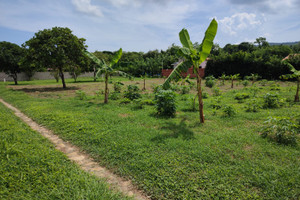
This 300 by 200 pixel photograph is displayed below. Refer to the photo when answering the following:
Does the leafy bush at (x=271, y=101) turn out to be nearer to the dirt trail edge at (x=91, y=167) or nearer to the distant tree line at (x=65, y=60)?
the distant tree line at (x=65, y=60)

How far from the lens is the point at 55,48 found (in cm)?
1534

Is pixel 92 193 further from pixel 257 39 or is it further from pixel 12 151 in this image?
pixel 257 39

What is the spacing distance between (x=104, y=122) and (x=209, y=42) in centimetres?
468

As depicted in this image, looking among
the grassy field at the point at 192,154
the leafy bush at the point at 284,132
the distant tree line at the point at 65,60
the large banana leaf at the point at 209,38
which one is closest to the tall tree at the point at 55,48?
the distant tree line at the point at 65,60

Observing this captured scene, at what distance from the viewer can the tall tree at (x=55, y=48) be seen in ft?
49.8

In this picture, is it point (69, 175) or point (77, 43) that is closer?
point (69, 175)

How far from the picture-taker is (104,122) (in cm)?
635

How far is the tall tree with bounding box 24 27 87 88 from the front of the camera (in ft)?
49.8

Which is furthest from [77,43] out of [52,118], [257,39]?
[257,39]

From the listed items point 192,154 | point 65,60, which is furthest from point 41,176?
point 65,60

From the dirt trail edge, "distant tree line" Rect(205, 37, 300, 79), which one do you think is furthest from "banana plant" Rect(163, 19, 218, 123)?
"distant tree line" Rect(205, 37, 300, 79)

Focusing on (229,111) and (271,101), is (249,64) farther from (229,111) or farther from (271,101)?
(229,111)

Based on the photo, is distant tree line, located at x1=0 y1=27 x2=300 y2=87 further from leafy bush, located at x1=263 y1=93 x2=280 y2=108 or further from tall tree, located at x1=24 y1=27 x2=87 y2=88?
leafy bush, located at x1=263 y1=93 x2=280 y2=108

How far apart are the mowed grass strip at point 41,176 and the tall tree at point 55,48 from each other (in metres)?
12.8
